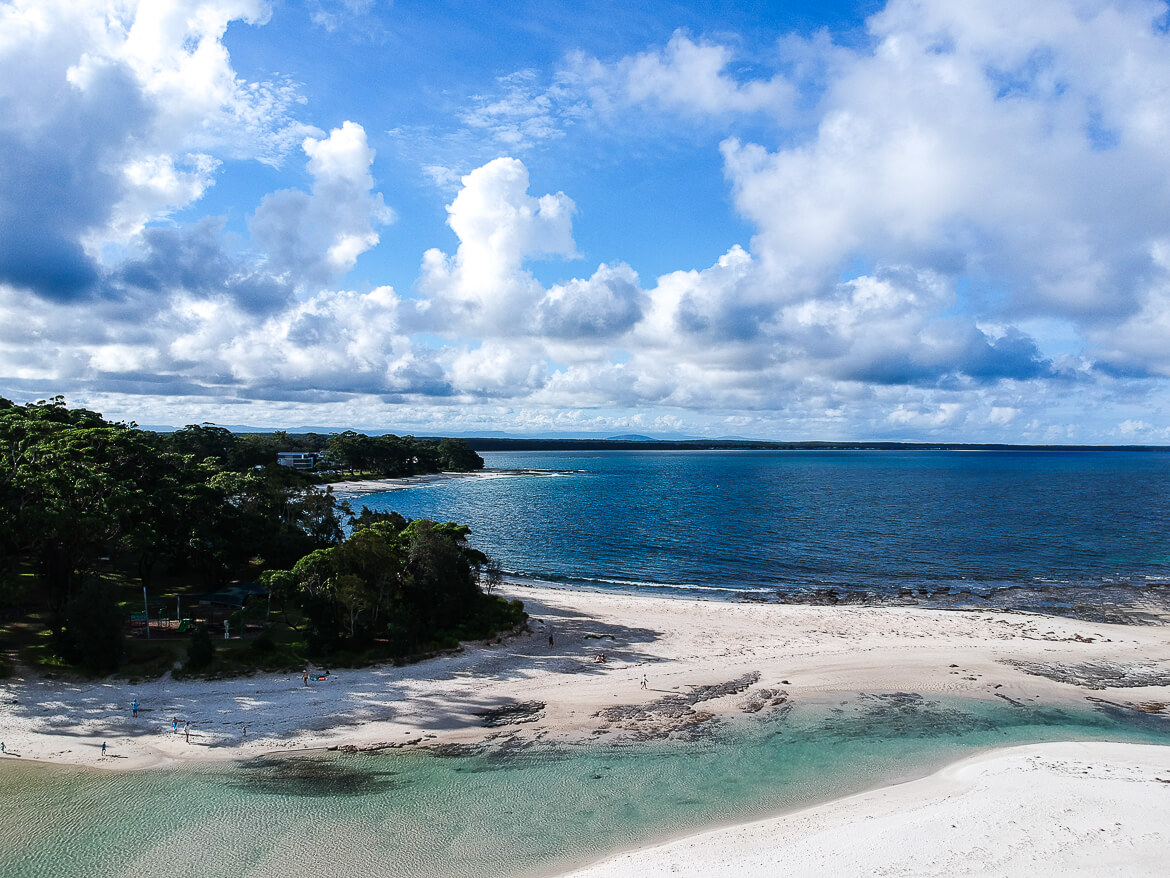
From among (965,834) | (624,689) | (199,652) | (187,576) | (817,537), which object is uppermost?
(187,576)

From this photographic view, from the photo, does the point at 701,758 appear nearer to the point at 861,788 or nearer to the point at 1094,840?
the point at 861,788

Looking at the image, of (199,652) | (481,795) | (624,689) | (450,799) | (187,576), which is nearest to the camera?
(450,799)

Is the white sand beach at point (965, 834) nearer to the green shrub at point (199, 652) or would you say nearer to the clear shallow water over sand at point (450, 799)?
the clear shallow water over sand at point (450, 799)

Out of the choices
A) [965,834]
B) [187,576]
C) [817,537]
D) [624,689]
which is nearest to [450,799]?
[624,689]

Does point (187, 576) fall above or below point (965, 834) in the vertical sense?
above

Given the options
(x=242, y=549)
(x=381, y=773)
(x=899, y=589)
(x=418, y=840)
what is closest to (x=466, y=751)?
(x=381, y=773)

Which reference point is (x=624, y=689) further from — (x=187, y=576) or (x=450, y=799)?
(x=187, y=576)

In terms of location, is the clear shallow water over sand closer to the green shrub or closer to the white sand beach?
the white sand beach
